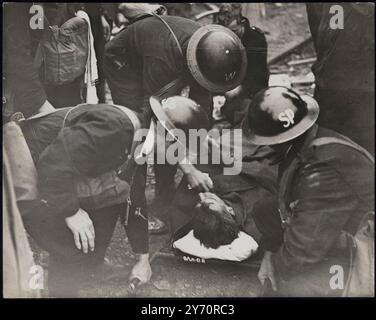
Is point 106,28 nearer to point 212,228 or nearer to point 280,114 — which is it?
point 280,114

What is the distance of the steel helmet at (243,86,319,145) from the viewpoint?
526cm

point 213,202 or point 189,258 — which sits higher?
point 213,202

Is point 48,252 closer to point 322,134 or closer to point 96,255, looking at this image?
point 96,255

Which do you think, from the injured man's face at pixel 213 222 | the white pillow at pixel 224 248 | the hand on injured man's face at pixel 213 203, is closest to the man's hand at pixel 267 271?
the white pillow at pixel 224 248

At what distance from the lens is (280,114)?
17.2 ft

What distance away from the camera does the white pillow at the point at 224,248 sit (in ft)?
17.7

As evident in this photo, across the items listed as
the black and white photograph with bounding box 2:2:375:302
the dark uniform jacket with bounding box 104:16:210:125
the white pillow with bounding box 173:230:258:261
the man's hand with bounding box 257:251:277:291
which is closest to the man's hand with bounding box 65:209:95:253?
Result: the black and white photograph with bounding box 2:2:375:302

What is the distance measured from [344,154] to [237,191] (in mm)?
956

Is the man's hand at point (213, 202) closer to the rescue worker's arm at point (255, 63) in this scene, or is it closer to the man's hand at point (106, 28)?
the rescue worker's arm at point (255, 63)

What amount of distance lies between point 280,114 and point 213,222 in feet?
3.58

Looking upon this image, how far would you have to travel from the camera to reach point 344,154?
5.25 m

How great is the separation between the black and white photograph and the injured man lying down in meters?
0.01

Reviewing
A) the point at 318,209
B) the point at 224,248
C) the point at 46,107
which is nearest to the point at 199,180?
the point at 224,248
